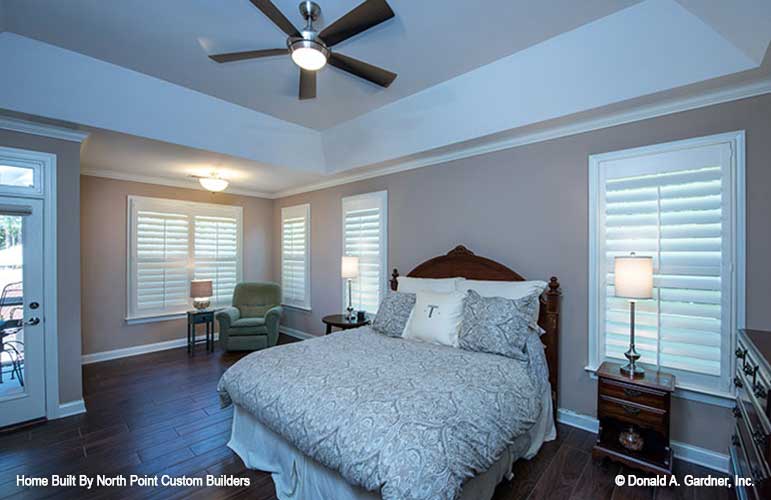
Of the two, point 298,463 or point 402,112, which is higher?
point 402,112

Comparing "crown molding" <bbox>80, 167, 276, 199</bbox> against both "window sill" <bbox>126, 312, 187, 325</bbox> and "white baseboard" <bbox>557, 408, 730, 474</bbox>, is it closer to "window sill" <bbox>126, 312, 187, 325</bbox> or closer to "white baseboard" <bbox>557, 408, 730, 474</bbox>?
"window sill" <bbox>126, 312, 187, 325</bbox>

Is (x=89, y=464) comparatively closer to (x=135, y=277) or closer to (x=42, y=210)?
(x=42, y=210)

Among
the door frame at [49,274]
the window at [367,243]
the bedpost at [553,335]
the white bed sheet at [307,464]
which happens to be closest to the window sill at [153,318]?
the door frame at [49,274]

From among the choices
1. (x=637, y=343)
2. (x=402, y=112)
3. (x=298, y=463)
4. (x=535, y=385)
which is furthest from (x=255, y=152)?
(x=637, y=343)

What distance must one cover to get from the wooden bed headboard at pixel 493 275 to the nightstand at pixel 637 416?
47 centimetres

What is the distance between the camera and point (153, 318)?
5.09 meters

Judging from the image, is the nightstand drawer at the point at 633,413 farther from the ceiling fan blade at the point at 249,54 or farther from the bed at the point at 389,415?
the ceiling fan blade at the point at 249,54

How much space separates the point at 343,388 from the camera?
6.32 feet

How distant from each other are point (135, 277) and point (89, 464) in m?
3.17

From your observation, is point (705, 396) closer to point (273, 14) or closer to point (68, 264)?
point (273, 14)

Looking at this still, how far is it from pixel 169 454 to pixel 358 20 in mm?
3262

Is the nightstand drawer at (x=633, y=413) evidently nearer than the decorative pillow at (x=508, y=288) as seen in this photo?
Yes

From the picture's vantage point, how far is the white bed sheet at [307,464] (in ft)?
5.86

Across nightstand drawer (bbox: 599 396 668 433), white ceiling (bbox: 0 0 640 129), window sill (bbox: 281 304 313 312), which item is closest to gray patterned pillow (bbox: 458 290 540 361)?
nightstand drawer (bbox: 599 396 668 433)
